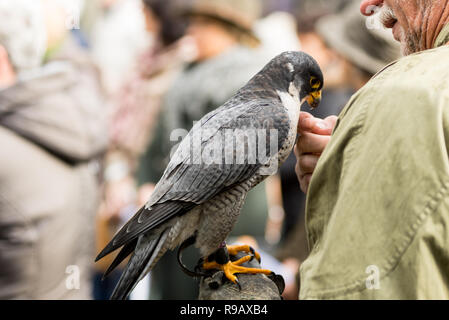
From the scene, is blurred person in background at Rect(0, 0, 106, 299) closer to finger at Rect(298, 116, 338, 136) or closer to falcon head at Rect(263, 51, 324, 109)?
falcon head at Rect(263, 51, 324, 109)

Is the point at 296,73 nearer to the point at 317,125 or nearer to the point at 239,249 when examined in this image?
the point at 317,125

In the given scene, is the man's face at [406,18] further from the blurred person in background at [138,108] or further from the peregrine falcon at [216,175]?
the blurred person in background at [138,108]

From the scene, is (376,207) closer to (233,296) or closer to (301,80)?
(233,296)

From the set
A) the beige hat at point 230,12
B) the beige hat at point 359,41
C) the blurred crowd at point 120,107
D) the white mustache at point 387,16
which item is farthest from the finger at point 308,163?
the beige hat at point 230,12

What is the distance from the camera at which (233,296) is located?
4.86 ft

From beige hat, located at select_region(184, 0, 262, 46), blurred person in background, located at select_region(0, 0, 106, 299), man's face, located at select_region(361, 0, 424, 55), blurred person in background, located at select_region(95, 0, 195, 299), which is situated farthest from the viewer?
blurred person in background, located at select_region(95, 0, 195, 299)

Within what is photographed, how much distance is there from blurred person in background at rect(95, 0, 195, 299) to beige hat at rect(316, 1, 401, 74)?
3.40 feet

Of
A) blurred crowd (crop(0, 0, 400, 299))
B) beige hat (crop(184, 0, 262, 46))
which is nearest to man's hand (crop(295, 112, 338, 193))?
blurred crowd (crop(0, 0, 400, 299))

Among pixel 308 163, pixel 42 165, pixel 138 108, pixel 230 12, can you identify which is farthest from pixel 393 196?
pixel 138 108

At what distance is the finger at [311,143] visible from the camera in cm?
154

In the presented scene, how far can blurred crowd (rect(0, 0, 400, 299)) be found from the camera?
100 inches

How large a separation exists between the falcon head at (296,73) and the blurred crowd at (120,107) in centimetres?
116

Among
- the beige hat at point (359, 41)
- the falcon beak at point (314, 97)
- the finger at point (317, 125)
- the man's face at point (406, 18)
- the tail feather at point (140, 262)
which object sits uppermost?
the beige hat at point (359, 41)

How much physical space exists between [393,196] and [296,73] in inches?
34.7
